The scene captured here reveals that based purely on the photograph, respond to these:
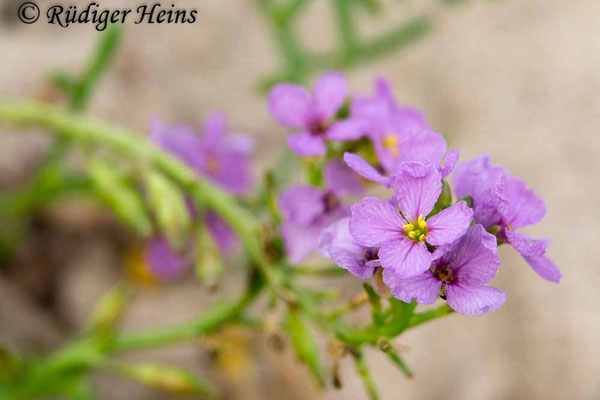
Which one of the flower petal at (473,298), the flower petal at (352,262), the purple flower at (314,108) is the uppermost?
the purple flower at (314,108)

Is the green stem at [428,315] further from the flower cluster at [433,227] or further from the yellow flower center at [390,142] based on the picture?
the yellow flower center at [390,142]

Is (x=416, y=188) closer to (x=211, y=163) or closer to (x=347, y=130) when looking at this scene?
(x=347, y=130)

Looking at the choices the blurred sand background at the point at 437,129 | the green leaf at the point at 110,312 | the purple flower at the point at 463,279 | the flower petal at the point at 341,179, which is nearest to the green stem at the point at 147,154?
the flower petal at the point at 341,179

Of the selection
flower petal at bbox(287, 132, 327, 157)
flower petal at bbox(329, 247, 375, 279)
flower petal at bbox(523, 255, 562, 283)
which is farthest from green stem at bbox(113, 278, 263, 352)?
flower petal at bbox(523, 255, 562, 283)

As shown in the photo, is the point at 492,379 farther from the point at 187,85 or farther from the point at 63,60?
the point at 63,60

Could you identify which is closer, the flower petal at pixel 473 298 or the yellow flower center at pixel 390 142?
the flower petal at pixel 473 298

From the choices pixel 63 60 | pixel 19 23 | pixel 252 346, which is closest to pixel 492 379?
pixel 252 346
